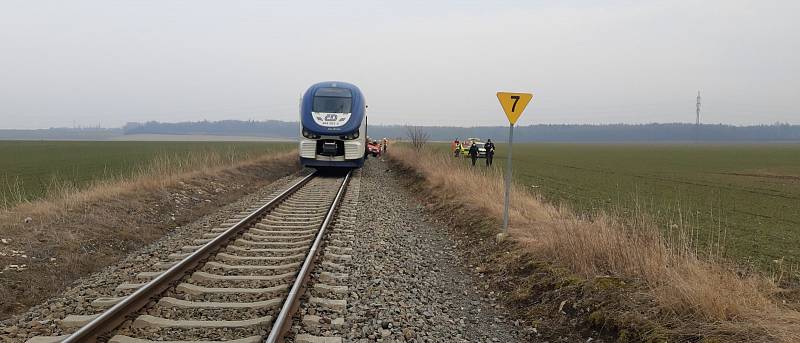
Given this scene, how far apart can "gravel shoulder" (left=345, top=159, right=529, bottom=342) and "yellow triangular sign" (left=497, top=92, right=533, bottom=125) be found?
7.65 ft

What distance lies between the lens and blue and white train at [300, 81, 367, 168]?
61.6 ft

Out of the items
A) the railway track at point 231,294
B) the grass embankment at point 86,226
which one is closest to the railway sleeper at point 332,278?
the railway track at point 231,294

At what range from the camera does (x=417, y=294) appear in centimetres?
587

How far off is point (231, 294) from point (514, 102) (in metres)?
4.92

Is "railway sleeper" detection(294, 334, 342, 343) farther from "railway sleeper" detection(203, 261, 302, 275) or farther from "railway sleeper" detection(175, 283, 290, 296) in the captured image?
"railway sleeper" detection(203, 261, 302, 275)

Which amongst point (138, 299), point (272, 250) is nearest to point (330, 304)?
point (138, 299)

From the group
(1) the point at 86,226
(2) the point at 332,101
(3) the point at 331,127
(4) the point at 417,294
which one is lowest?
(4) the point at 417,294

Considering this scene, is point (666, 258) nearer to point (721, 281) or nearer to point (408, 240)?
point (721, 281)

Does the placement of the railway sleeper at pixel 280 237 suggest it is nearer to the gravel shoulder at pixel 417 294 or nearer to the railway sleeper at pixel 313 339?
the gravel shoulder at pixel 417 294

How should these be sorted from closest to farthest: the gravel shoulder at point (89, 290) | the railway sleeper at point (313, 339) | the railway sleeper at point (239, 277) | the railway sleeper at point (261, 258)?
1. the railway sleeper at point (313, 339)
2. the gravel shoulder at point (89, 290)
3. the railway sleeper at point (239, 277)
4. the railway sleeper at point (261, 258)

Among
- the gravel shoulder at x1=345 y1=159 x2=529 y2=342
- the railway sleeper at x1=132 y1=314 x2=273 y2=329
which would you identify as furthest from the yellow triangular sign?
the railway sleeper at x1=132 y1=314 x2=273 y2=329

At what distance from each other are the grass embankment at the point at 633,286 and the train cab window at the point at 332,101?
1170 cm

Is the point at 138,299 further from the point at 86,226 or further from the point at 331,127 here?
the point at 331,127

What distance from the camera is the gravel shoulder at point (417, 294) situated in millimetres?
4801
